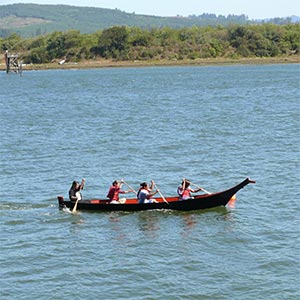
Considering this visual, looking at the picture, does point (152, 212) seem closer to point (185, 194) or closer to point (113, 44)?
point (185, 194)

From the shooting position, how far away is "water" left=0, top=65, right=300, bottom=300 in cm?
2222

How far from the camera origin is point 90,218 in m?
29.4

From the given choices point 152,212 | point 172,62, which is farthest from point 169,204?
point 172,62

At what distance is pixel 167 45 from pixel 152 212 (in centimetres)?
13824

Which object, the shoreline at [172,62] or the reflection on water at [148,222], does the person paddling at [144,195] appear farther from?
the shoreline at [172,62]

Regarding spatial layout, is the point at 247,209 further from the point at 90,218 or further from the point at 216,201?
the point at 90,218

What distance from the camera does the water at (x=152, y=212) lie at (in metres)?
22.2

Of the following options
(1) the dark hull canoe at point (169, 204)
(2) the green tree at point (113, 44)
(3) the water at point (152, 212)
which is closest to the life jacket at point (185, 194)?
(1) the dark hull canoe at point (169, 204)

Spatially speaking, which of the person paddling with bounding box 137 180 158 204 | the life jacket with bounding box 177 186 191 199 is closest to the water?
the person paddling with bounding box 137 180 158 204

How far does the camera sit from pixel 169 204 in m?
29.8

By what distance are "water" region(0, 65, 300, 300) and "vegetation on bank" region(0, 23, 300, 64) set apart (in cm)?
9382

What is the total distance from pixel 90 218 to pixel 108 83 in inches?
3255

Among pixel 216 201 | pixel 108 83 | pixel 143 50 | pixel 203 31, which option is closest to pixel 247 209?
pixel 216 201

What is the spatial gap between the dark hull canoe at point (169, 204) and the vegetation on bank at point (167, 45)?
13407 cm
